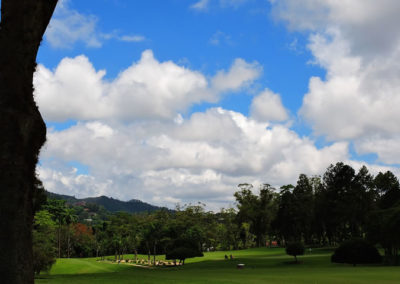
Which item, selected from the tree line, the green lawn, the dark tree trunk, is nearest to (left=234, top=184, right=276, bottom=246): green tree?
the tree line

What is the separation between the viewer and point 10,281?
6.15 meters

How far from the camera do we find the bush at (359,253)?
52.3m

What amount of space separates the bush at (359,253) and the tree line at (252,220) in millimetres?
1750

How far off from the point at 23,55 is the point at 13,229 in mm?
2973

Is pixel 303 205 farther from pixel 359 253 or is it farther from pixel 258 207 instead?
pixel 359 253

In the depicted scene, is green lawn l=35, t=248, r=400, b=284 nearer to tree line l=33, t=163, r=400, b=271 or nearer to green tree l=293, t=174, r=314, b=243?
tree line l=33, t=163, r=400, b=271

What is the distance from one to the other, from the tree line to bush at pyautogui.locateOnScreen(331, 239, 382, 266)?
1750 millimetres

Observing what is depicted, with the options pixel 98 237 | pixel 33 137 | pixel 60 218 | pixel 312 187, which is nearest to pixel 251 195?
pixel 312 187

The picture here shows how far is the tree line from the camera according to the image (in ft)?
277

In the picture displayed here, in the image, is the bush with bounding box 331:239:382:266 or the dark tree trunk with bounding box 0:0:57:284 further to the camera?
the bush with bounding box 331:239:382:266

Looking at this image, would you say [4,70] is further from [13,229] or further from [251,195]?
[251,195]

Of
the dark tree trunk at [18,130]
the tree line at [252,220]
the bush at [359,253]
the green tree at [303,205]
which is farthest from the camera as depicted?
the green tree at [303,205]

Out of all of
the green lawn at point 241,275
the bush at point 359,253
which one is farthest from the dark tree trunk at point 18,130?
the bush at point 359,253

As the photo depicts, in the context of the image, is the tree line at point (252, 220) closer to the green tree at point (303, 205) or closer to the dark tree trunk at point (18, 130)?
the green tree at point (303, 205)
